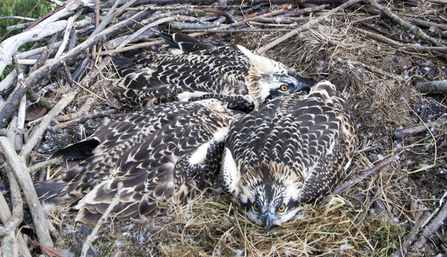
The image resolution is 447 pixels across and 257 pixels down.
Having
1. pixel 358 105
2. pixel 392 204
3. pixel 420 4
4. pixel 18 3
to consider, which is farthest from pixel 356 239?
pixel 18 3

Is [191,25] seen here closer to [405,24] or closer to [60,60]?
[60,60]

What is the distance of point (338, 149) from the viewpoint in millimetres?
2885

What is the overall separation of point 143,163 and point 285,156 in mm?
1150

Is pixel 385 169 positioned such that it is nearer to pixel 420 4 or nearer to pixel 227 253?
pixel 227 253

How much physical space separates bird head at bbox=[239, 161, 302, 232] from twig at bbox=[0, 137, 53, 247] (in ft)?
4.82

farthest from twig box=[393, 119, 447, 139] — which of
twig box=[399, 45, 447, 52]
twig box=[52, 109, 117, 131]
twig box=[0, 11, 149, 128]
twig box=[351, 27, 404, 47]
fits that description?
twig box=[0, 11, 149, 128]

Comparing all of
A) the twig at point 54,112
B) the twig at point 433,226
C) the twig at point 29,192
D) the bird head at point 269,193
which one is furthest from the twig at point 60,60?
the twig at point 433,226

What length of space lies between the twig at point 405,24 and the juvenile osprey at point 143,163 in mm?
2637

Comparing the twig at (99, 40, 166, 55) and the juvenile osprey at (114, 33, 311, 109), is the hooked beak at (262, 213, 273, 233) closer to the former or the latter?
the juvenile osprey at (114, 33, 311, 109)

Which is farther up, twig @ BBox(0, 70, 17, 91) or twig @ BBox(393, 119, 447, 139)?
twig @ BBox(0, 70, 17, 91)

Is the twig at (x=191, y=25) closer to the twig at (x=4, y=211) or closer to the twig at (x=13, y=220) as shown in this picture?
the twig at (x=13, y=220)

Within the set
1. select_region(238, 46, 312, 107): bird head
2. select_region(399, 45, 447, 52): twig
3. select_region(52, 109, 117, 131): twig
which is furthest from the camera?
select_region(399, 45, 447, 52): twig

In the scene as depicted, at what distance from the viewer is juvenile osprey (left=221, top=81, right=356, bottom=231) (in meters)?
2.60

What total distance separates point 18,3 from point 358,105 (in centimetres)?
397
